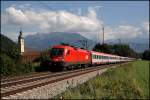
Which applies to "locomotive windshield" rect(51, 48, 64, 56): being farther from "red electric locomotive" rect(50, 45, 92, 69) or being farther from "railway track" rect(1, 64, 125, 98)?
"railway track" rect(1, 64, 125, 98)

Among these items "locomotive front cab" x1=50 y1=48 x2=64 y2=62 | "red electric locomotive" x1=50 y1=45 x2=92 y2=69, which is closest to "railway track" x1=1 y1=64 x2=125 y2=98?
"red electric locomotive" x1=50 y1=45 x2=92 y2=69

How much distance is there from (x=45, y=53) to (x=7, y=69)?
46.8 feet

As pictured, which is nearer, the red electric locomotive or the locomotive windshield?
the red electric locomotive

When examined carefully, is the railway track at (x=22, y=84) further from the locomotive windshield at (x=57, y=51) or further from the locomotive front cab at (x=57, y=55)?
the locomotive windshield at (x=57, y=51)

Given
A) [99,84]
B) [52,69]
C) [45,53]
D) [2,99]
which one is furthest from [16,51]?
[2,99]

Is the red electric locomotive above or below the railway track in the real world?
above

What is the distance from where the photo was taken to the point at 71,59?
39188mm

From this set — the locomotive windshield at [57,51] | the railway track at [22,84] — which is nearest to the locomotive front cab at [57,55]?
the locomotive windshield at [57,51]

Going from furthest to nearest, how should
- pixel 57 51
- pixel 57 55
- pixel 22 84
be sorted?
1. pixel 57 51
2. pixel 57 55
3. pixel 22 84

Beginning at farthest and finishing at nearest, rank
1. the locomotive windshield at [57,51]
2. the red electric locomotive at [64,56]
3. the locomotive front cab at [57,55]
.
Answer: the locomotive windshield at [57,51]
the locomotive front cab at [57,55]
the red electric locomotive at [64,56]

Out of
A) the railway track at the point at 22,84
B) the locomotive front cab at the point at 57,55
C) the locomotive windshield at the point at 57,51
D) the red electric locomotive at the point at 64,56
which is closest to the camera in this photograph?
the railway track at the point at 22,84

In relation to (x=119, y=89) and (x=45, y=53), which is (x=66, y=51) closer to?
(x=45, y=53)

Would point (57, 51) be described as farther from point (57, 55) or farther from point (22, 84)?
point (22, 84)

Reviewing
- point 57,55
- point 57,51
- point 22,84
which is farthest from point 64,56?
point 22,84
